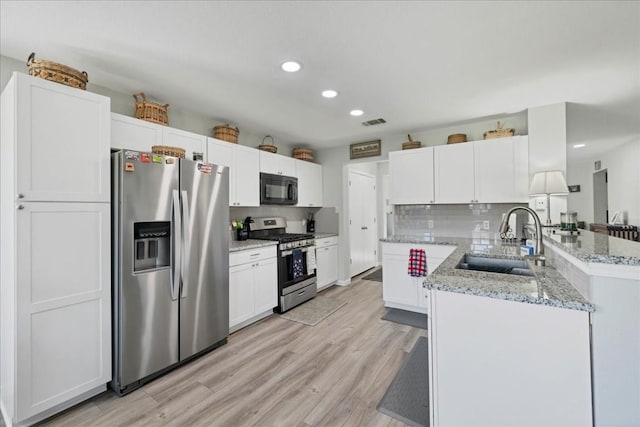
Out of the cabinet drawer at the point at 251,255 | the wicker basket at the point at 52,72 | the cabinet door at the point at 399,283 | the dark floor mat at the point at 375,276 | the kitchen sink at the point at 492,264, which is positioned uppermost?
the wicker basket at the point at 52,72

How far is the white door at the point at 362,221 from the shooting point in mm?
5090

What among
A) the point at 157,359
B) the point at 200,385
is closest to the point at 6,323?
the point at 157,359

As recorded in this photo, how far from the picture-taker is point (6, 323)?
177cm

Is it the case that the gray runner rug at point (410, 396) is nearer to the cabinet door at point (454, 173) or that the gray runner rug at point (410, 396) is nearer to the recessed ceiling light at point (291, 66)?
the cabinet door at point (454, 173)

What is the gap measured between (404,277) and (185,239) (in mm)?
2594

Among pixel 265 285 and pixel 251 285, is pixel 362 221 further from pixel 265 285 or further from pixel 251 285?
pixel 251 285

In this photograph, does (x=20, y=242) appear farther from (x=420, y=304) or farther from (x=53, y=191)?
(x=420, y=304)

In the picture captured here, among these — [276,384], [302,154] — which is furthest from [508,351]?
[302,154]

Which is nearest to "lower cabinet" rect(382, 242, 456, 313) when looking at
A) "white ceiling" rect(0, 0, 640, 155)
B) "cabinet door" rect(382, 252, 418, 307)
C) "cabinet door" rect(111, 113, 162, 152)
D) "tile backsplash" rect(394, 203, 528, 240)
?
"cabinet door" rect(382, 252, 418, 307)

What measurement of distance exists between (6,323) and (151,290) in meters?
0.79

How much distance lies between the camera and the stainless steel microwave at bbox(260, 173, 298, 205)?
383 centimetres

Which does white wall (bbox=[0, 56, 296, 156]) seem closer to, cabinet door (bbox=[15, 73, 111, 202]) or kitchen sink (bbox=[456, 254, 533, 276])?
cabinet door (bbox=[15, 73, 111, 202])

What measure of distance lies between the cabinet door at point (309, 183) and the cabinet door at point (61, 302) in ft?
9.28

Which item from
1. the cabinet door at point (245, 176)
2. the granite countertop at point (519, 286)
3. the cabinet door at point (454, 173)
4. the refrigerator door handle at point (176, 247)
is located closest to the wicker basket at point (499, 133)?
the cabinet door at point (454, 173)
